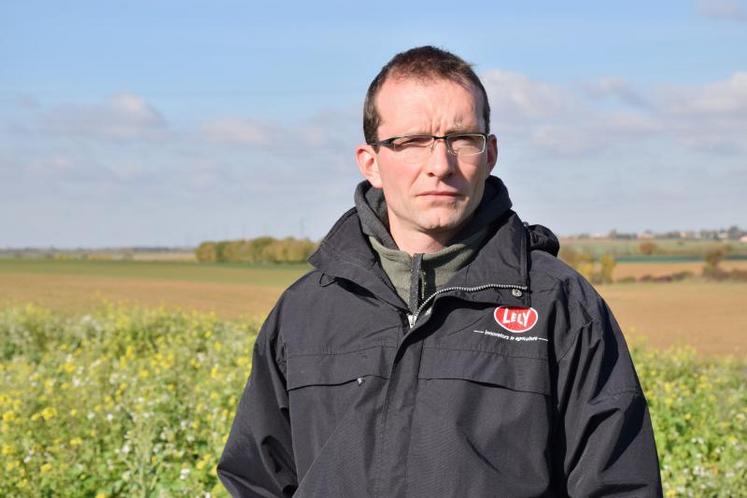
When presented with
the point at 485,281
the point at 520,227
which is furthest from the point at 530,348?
the point at 520,227

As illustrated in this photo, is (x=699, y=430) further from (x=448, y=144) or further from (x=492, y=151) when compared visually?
(x=448, y=144)

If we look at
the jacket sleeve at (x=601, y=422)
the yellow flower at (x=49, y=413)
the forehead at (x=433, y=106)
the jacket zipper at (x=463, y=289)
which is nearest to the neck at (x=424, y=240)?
the jacket zipper at (x=463, y=289)

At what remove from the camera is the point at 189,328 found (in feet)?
37.7

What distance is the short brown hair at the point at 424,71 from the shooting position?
2520mm

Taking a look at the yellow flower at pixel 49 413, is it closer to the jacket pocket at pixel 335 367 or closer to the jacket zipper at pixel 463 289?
the jacket pocket at pixel 335 367

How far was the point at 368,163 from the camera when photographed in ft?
8.86

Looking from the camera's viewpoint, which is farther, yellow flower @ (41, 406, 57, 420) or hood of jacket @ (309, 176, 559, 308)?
yellow flower @ (41, 406, 57, 420)

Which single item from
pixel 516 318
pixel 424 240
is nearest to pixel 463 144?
pixel 424 240

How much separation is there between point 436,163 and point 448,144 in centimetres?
6

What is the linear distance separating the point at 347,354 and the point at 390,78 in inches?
28.3

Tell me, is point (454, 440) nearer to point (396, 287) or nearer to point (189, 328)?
point (396, 287)

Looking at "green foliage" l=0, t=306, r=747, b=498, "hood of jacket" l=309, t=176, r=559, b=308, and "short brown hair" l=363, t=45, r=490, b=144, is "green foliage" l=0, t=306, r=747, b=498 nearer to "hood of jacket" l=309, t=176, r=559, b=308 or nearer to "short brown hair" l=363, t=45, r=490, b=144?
"hood of jacket" l=309, t=176, r=559, b=308

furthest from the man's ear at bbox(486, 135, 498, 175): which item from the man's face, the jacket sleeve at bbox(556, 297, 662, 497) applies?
the jacket sleeve at bbox(556, 297, 662, 497)

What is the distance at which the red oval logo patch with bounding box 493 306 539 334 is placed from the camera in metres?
2.41
